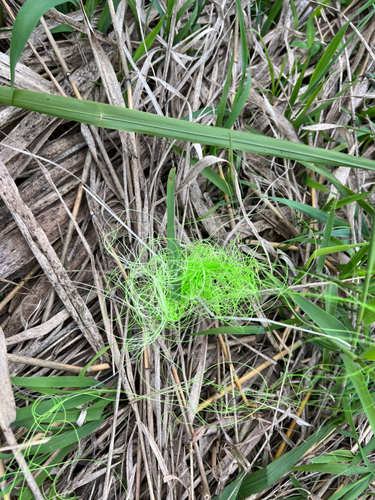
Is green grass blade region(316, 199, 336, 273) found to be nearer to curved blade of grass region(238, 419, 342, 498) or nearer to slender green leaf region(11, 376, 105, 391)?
curved blade of grass region(238, 419, 342, 498)

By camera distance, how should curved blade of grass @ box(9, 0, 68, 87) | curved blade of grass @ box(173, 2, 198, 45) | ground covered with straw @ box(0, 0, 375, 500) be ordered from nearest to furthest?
curved blade of grass @ box(9, 0, 68, 87) < ground covered with straw @ box(0, 0, 375, 500) < curved blade of grass @ box(173, 2, 198, 45)

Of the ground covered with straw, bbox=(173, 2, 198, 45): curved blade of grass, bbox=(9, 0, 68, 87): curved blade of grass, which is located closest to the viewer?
bbox=(9, 0, 68, 87): curved blade of grass

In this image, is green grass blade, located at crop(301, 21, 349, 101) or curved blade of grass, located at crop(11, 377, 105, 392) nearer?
curved blade of grass, located at crop(11, 377, 105, 392)

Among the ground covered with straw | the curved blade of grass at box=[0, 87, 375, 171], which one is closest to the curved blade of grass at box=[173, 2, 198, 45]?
the ground covered with straw

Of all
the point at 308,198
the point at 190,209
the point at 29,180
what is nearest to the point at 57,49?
the point at 29,180

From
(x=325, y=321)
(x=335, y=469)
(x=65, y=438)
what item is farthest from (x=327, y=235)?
(x=65, y=438)

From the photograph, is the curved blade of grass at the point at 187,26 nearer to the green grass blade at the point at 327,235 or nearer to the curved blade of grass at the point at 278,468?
the green grass blade at the point at 327,235

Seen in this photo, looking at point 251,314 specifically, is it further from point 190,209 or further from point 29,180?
point 29,180
